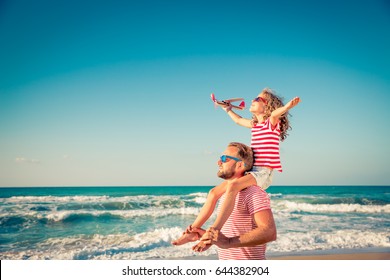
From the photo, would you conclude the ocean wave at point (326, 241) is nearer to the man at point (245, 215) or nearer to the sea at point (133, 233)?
the sea at point (133, 233)

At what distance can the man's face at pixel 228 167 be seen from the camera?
4.81ft

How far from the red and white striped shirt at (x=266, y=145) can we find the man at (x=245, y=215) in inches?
13.2

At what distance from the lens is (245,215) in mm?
1532

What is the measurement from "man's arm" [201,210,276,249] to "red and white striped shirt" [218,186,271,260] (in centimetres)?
5

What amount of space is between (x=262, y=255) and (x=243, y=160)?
40 cm

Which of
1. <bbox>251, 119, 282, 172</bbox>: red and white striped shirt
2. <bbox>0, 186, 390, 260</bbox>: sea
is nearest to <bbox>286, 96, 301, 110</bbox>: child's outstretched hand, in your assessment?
<bbox>251, 119, 282, 172</bbox>: red and white striped shirt

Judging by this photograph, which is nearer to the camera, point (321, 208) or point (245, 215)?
point (245, 215)

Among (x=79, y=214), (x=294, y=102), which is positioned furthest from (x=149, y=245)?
(x=294, y=102)

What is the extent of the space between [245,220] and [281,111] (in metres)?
0.69

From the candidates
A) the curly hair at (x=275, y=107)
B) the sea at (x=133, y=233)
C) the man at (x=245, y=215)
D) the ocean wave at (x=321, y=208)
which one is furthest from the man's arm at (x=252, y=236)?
the ocean wave at (x=321, y=208)

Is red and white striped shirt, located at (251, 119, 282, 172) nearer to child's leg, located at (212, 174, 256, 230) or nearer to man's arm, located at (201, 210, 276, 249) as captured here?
child's leg, located at (212, 174, 256, 230)

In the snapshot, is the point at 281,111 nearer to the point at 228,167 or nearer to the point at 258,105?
the point at 258,105

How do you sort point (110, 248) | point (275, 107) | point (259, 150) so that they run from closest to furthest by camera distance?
point (259, 150) < point (275, 107) < point (110, 248)
